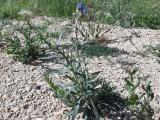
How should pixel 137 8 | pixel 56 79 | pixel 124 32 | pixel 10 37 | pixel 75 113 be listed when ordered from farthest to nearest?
pixel 137 8
pixel 124 32
pixel 10 37
pixel 56 79
pixel 75 113

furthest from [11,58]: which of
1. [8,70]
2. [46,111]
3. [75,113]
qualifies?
[75,113]

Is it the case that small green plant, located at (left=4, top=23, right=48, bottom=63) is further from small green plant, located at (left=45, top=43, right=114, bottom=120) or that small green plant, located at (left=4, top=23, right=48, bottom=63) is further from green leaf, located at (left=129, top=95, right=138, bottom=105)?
green leaf, located at (left=129, top=95, right=138, bottom=105)

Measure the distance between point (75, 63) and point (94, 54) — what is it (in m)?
1.01

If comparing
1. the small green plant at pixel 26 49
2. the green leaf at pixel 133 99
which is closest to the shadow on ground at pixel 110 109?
the green leaf at pixel 133 99

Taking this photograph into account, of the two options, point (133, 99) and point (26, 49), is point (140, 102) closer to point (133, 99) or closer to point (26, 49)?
point (133, 99)

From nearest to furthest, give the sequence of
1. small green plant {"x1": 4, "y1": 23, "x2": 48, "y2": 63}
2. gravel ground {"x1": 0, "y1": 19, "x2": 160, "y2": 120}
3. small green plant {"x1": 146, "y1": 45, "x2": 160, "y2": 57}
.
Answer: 1. gravel ground {"x1": 0, "y1": 19, "x2": 160, "y2": 120}
2. small green plant {"x1": 4, "y1": 23, "x2": 48, "y2": 63}
3. small green plant {"x1": 146, "y1": 45, "x2": 160, "y2": 57}

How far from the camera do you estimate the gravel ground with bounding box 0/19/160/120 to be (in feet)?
13.0

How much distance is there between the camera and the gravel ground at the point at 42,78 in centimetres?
396

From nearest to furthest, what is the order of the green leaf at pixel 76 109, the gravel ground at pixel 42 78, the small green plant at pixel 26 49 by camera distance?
the green leaf at pixel 76 109
the gravel ground at pixel 42 78
the small green plant at pixel 26 49

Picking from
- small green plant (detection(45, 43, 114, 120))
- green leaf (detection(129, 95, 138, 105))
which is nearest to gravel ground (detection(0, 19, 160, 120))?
small green plant (detection(45, 43, 114, 120))

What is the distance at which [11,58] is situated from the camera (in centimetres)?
478

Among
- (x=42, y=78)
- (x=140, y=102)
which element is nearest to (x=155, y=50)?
(x=42, y=78)

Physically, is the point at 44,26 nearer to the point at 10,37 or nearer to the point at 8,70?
the point at 10,37

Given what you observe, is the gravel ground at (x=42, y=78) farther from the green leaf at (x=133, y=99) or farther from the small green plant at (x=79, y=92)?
the green leaf at (x=133, y=99)
